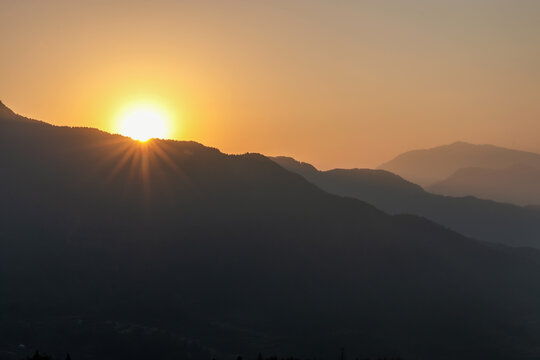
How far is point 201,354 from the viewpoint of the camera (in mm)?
181875

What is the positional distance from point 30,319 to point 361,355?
299 ft

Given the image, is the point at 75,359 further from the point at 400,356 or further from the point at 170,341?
the point at 400,356

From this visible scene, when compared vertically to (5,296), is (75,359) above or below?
below

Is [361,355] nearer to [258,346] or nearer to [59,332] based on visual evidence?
[258,346]

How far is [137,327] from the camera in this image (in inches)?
7554

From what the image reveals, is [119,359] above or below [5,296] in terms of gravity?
below

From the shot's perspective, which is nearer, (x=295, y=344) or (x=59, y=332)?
(x=59, y=332)

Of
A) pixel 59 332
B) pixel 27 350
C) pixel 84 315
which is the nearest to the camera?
pixel 27 350

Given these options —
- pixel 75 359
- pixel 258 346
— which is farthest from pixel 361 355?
pixel 75 359

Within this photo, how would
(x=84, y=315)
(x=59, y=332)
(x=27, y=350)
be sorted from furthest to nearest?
(x=84, y=315) < (x=59, y=332) < (x=27, y=350)

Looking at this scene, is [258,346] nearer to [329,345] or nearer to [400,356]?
[329,345]

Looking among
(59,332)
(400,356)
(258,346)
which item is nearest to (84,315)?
(59,332)

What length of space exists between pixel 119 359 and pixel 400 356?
258ft

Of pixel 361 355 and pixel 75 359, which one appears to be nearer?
pixel 75 359
